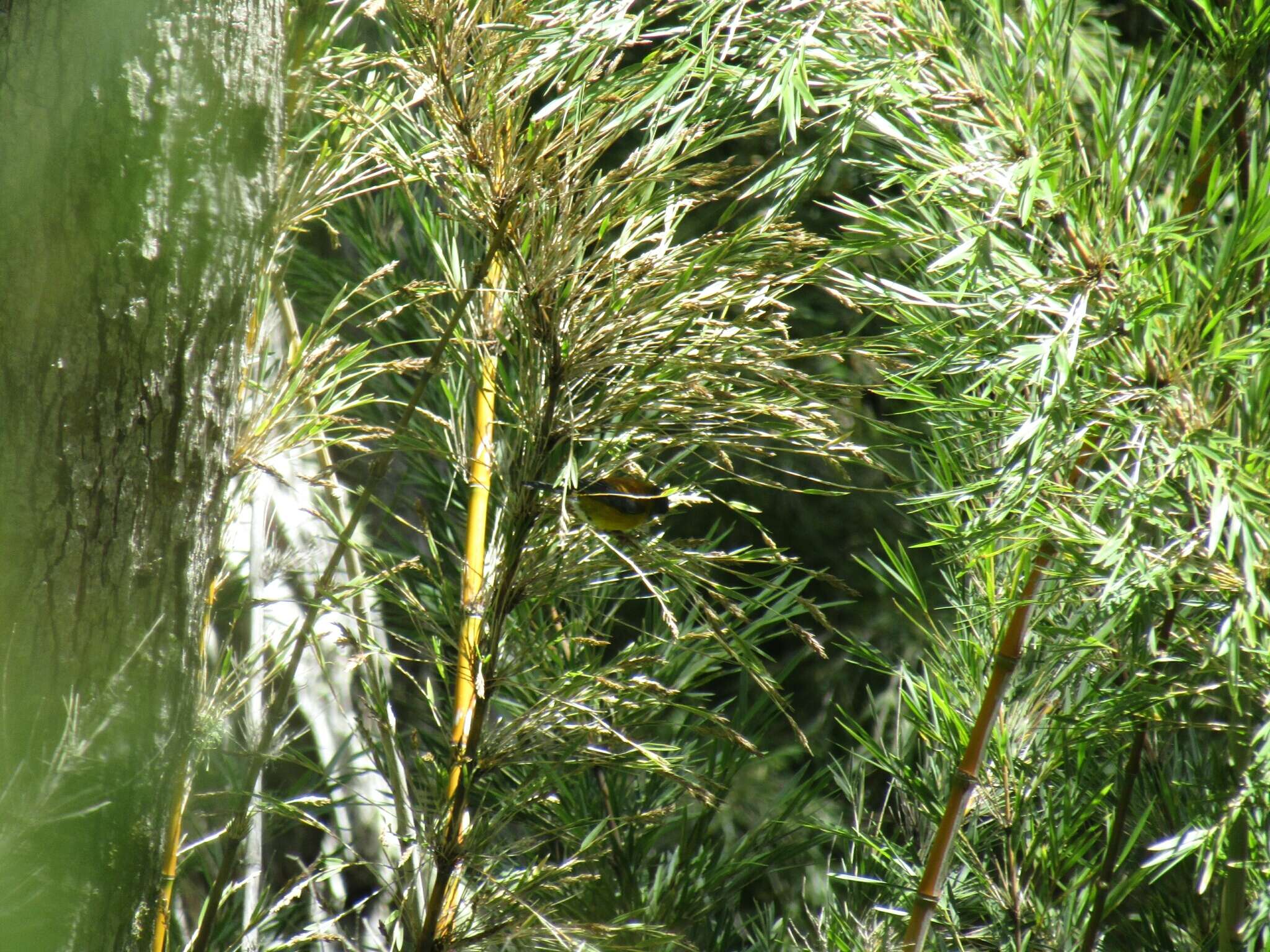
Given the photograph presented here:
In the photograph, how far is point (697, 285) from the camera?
1.94ft

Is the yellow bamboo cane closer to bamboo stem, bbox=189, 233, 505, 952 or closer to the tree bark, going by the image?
bamboo stem, bbox=189, 233, 505, 952

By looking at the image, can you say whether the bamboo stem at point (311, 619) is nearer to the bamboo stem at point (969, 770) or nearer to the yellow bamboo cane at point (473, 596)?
the yellow bamboo cane at point (473, 596)

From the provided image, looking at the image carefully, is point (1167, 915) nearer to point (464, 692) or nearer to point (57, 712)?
point (464, 692)

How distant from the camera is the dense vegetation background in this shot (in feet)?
1.60

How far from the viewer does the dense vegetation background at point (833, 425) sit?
49 cm

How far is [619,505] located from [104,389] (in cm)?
28

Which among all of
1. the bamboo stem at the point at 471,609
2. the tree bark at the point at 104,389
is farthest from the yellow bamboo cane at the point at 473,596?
the tree bark at the point at 104,389

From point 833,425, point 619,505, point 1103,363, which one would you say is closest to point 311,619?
point 619,505

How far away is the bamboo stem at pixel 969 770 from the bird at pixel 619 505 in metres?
0.22

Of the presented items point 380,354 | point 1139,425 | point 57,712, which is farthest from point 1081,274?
point 380,354

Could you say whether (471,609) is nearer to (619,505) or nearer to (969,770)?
(619,505)

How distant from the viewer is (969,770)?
25.0 inches

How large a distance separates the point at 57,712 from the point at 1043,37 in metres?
0.58

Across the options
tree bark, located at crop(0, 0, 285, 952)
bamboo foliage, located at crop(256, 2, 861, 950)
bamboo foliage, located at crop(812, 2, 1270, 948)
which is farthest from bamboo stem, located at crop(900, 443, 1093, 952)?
tree bark, located at crop(0, 0, 285, 952)
